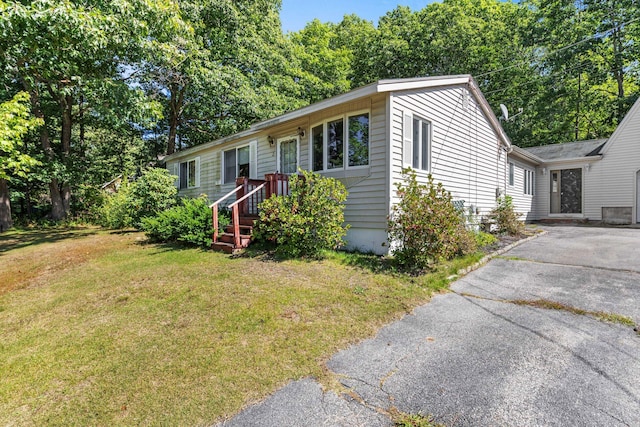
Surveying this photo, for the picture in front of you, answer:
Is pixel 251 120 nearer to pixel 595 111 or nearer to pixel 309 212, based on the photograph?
pixel 309 212

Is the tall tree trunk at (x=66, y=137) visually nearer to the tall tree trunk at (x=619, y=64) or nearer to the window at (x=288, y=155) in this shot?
the window at (x=288, y=155)

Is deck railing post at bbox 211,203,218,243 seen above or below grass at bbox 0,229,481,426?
above

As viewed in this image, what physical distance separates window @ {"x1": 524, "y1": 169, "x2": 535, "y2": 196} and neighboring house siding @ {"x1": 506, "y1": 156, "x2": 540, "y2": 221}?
0.10 metres

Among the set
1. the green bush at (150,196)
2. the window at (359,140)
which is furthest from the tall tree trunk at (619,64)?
the green bush at (150,196)

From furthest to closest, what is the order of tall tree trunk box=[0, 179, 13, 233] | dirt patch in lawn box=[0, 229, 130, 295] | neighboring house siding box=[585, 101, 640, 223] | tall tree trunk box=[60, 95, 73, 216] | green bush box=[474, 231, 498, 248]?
tall tree trunk box=[60, 95, 73, 216] → tall tree trunk box=[0, 179, 13, 233] → neighboring house siding box=[585, 101, 640, 223] → green bush box=[474, 231, 498, 248] → dirt patch in lawn box=[0, 229, 130, 295]

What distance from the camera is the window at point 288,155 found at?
9180mm

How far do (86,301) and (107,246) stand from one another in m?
4.83

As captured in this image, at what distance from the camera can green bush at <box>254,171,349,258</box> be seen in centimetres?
610

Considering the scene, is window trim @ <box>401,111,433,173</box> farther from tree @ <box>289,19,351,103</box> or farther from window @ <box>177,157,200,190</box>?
tree @ <box>289,19,351,103</box>

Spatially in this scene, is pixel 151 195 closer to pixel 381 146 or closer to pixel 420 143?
pixel 381 146

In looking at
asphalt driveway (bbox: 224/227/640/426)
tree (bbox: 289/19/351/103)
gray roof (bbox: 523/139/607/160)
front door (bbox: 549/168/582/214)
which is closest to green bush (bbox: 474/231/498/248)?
asphalt driveway (bbox: 224/227/640/426)

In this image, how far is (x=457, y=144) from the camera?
349 inches

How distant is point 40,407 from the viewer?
232 centimetres

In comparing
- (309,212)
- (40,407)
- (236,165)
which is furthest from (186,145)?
(40,407)
